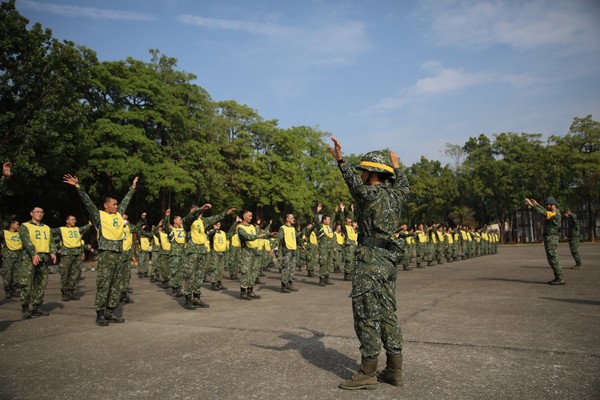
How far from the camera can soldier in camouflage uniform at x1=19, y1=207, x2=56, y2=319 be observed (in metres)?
8.45

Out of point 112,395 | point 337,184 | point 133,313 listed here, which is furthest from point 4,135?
point 337,184

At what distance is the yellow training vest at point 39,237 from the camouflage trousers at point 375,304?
812 centimetres

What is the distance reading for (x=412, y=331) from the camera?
6.27 metres

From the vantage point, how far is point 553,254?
11.5m

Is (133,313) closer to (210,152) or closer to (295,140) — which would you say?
(210,152)

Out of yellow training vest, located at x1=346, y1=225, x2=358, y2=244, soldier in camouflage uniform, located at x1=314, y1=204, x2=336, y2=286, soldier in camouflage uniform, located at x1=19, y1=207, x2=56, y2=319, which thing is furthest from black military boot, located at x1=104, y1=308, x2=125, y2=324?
yellow training vest, located at x1=346, y1=225, x2=358, y2=244

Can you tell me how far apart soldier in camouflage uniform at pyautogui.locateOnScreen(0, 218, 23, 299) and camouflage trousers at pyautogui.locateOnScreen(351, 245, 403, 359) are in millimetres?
11906

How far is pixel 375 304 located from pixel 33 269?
7.82 meters

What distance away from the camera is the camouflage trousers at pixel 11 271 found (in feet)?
40.2

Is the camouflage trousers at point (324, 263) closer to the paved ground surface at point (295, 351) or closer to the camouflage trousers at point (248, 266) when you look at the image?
the camouflage trousers at point (248, 266)

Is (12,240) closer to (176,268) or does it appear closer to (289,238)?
(176,268)

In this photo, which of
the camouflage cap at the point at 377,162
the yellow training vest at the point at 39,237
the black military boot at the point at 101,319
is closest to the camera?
the camouflage cap at the point at 377,162

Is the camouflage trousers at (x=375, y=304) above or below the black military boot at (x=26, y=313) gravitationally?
above

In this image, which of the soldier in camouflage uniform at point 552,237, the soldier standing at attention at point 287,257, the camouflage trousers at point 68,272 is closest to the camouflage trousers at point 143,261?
the camouflage trousers at point 68,272
